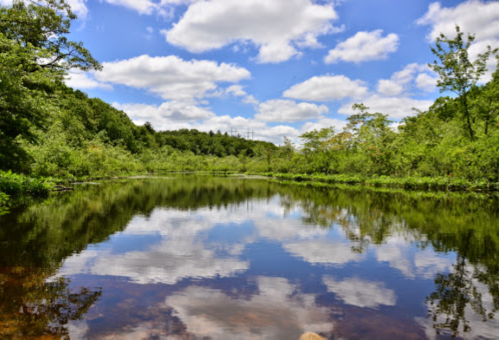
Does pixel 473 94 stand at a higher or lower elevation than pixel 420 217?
higher

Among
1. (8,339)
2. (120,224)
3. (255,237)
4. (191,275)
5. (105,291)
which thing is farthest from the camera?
(120,224)

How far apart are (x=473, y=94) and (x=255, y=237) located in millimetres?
27299

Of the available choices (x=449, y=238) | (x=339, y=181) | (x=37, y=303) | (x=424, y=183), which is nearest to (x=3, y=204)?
(x=37, y=303)

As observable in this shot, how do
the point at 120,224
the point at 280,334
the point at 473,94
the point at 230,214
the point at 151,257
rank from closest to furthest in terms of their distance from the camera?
the point at 280,334
the point at 151,257
the point at 120,224
the point at 230,214
the point at 473,94

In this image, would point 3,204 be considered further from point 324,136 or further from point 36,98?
point 324,136

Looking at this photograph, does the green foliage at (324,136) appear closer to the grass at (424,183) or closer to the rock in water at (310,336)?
the grass at (424,183)

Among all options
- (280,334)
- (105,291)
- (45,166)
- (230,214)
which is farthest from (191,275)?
(45,166)

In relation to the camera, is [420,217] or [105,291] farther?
[420,217]

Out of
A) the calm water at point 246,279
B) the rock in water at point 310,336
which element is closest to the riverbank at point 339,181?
the calm water at point 246,279

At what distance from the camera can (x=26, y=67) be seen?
1636cm

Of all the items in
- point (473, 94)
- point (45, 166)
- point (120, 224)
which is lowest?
point (120, 224)

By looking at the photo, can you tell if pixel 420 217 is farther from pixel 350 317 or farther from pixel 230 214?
pixel 350 317

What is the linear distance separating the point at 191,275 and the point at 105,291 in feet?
4.74

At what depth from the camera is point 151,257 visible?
6.89m
